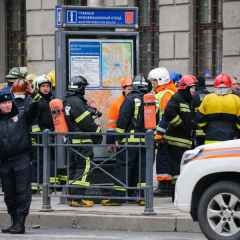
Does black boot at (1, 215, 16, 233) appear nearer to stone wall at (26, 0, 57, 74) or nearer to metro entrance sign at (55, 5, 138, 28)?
metro entrance sign at (55, 5, 138, 28)

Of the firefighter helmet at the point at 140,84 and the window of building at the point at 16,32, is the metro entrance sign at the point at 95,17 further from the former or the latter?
the window of building at the point at 16,32

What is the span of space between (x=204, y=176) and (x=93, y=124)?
105 inches


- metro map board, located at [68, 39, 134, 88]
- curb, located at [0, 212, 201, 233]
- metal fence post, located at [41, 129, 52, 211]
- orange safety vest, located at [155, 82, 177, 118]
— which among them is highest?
metro map board, located at [68, 39, 134, 88]

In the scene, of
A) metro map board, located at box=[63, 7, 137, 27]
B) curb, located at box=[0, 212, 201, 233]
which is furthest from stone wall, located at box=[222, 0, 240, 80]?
curb, located at box=[0, 212, 201, 233]

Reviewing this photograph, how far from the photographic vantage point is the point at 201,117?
466 inches

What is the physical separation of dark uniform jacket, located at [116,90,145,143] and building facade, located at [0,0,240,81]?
8.03 metres

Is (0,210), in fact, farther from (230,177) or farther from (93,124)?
(230,177)

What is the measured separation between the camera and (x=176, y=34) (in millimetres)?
20828

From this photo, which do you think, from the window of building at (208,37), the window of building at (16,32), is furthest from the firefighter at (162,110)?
the window of building at (16,32)

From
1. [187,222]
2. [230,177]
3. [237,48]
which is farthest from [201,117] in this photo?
[237,48]

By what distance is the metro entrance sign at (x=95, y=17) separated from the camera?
12.6m

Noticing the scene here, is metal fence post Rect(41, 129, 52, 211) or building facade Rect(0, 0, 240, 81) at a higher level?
building facade Rect(0, 0, 240, 81)

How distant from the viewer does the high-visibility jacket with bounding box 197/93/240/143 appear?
37.9 ft

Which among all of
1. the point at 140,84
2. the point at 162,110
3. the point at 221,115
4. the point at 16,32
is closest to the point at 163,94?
the point at 162,110
